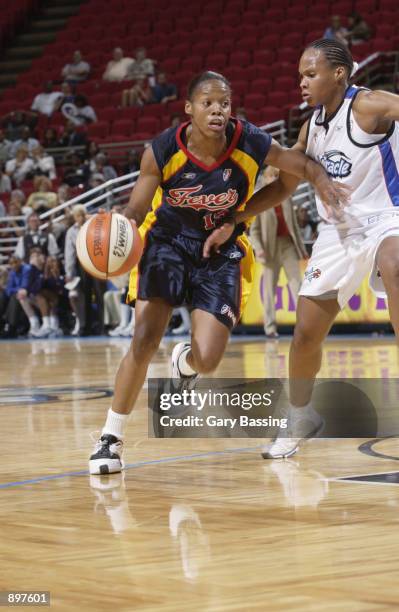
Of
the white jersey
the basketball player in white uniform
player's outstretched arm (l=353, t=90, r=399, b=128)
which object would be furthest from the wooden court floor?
player's outstretched arm (l=353, t=90, r=399, b=128)

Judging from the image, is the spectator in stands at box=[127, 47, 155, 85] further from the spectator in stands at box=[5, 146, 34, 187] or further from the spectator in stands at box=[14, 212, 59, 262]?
the spectator in stands at box=[14, 212, 59, 262]

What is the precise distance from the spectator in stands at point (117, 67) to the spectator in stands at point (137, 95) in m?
0.82

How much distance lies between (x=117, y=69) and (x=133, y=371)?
18123mm

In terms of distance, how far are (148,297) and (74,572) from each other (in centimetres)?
225

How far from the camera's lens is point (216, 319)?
5133 mm

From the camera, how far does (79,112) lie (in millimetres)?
21766

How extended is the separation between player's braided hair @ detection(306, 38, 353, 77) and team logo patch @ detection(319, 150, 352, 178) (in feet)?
1.27

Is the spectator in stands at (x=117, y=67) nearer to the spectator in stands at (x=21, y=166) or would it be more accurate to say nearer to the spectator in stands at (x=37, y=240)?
the spectator in stands at (x=21, y=166)

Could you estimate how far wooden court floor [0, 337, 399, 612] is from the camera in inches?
103

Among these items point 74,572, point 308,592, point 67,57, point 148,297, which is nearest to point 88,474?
point 148,297

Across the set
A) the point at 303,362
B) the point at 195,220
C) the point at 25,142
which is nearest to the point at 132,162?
the point at 25,142

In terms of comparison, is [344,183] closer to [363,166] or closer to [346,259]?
[363,166]

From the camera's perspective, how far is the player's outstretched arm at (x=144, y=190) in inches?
190

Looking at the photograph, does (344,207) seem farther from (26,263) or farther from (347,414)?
(26,263)
